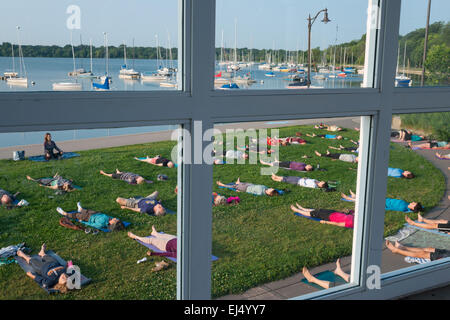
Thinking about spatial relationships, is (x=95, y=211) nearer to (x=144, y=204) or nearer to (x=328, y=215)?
(x=144, y=204)

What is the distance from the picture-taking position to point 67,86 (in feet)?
4.84

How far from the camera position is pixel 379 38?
6.82 ft

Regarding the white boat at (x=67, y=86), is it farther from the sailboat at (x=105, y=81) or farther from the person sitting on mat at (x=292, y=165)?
the person sitting on mat at (x=292, y=165)

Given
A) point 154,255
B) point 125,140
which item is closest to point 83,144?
point 125,140

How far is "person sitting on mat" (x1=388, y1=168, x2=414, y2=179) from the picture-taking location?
2.61m

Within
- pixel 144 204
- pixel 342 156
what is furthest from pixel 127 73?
pixel 342 156

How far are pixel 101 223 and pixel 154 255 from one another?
0.89ft

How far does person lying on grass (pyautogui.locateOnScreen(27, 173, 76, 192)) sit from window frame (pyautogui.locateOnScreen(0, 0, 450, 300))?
0.34 m

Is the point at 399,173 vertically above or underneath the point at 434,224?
above

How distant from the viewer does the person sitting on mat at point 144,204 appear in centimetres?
196

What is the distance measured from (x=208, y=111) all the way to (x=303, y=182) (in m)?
1.02

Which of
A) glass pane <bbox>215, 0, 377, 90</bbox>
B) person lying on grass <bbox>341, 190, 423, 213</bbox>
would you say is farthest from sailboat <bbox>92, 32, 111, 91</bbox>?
person lying on grass <bbox>341, 190, 423, 213</bbox>

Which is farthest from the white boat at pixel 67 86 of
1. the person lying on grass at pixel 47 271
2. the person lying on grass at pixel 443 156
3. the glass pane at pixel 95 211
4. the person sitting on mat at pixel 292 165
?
the person lying on grass at pixel 443 156

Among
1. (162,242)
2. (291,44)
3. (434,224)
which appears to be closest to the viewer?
(162,242)
